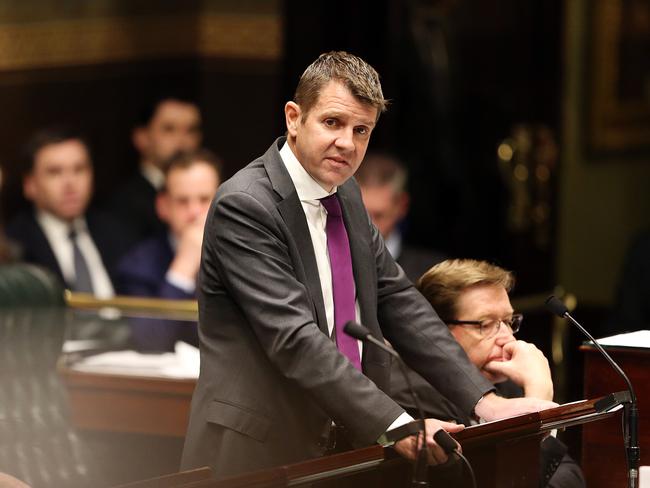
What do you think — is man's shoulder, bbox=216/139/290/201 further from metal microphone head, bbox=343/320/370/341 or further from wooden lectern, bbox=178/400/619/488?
wooden lectern, bbox=178/400/619/488

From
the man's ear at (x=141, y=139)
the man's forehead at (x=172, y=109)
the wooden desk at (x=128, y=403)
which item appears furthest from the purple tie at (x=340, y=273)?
the man's ear at (x=141, y=139)

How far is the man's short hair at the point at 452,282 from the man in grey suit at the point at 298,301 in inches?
10.9


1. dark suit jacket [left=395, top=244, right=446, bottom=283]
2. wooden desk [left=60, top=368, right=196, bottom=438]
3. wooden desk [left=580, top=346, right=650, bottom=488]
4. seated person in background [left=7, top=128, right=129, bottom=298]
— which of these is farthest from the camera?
seated person in background [left=7, top=128, right=129, bottom=298]

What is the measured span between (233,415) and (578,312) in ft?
19.4

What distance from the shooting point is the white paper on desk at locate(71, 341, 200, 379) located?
4238mm

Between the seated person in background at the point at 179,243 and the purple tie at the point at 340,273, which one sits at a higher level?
the seated person in background at the point at 179,243

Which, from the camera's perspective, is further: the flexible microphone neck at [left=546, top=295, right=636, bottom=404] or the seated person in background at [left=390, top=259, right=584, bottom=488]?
the seated person in background at [left=390, top=259, right=584, bottom=488]

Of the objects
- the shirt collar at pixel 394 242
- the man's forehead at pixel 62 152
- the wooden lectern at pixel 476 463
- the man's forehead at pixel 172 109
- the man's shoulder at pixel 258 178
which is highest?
the man's forehead at pixel 172 109

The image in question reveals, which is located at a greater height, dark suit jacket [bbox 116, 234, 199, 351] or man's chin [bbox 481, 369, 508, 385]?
dark suit jacket [bbox 116, 234, 199, 351]

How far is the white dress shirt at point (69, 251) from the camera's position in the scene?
18.5 ft

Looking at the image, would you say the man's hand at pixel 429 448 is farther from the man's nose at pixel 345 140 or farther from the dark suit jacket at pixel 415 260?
the dark suit jacket at pixel 415 260

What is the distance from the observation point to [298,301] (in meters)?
2.51

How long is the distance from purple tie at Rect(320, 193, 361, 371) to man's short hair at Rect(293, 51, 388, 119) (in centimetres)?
21

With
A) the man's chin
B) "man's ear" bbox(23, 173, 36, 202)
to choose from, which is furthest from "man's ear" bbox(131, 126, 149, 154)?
the man's chin
